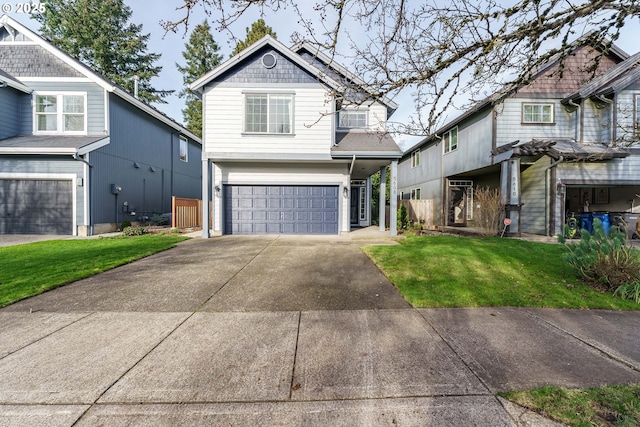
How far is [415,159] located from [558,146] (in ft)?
34.2

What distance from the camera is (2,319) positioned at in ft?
11.9

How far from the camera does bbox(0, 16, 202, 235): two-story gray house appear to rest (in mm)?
11297

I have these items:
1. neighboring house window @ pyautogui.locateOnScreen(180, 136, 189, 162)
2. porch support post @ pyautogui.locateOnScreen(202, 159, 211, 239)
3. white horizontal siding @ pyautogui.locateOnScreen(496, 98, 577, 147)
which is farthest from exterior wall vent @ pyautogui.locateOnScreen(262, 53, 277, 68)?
neighboring house window @ pyautogui.locateOnScreen(180, 136, 189, 162)

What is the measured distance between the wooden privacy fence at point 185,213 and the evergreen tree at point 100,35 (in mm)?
19081

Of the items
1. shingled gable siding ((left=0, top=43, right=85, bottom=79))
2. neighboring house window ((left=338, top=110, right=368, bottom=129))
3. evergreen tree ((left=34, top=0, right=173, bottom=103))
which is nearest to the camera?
shingled gable siding ((left=0, top=43, right=85, bottom=79))

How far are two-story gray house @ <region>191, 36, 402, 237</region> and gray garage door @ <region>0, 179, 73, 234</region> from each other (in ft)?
19.9

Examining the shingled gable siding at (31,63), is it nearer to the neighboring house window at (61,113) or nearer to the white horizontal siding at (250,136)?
the neighboring house window at (61,113)

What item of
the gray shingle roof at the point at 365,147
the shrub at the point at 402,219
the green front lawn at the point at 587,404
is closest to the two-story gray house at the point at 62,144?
the gray shingle roof at the point at 365,147

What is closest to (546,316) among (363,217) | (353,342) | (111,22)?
(353,342)

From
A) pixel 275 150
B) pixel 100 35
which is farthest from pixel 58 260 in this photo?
pixel 100 35

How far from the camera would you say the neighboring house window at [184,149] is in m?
19.4

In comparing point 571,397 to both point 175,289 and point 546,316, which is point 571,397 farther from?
point 175,289

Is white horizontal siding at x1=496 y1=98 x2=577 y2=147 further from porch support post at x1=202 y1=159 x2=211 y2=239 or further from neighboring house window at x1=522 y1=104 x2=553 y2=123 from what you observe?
porch support post at x1=202 y1=159 x2=211 y2=239

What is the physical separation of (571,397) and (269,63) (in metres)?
12.6
